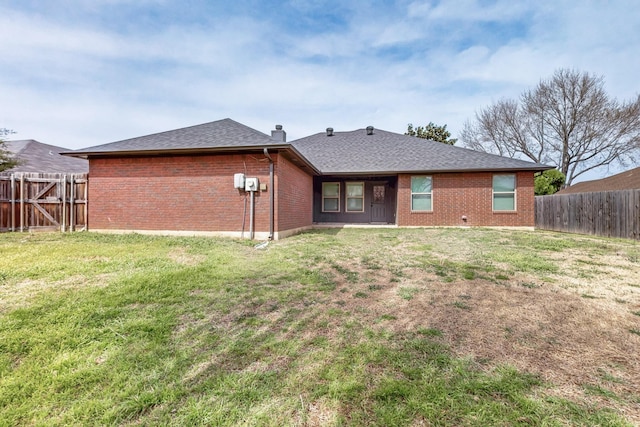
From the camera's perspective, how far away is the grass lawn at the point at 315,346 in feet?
4.77

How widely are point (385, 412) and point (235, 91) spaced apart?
39.0 ft

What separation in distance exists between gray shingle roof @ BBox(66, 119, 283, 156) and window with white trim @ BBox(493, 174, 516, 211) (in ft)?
29.2

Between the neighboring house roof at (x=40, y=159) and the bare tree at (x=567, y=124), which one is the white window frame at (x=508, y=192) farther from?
the neighboring house roof at (x=40, y=159)

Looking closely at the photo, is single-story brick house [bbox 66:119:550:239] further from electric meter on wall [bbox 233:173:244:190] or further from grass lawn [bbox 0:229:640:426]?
grass lawn [bbox 0:229:640:426]

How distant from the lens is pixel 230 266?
4.46 metres

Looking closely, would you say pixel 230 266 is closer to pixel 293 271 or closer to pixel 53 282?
pixel 293 271

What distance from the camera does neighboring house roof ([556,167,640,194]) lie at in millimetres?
15891

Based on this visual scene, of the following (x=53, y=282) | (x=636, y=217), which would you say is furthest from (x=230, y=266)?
(x=636, y=217)

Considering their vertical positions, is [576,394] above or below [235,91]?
below

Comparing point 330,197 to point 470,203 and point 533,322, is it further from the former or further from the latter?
point 533,322

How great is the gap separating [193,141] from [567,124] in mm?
25307

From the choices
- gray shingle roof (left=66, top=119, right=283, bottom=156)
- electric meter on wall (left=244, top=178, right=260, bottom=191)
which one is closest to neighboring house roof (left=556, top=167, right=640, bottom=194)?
electric meter on wall (left=244, top=178, right=260, bottom=191)

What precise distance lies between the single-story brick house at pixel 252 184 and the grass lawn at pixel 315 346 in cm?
385

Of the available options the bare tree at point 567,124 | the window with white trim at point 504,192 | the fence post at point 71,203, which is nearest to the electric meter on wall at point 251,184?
the fence post at point 71,203
